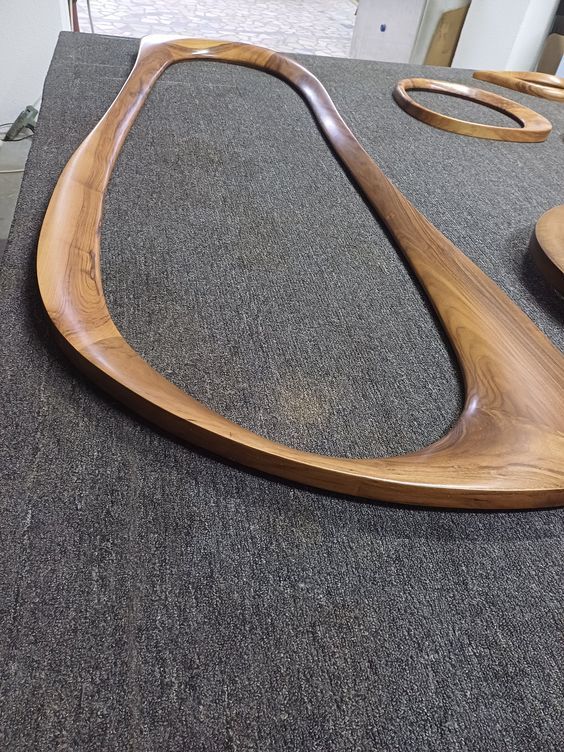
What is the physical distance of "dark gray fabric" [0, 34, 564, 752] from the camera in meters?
0.47

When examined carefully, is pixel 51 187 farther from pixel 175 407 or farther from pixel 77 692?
pixel 77 692

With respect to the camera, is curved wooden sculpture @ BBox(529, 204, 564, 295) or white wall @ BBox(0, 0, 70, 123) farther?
white wall @ BBox(0, 0, 70, 123)

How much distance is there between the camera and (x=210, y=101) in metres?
1.48

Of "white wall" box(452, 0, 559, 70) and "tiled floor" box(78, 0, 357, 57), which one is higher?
"white wall" box(452, 0, 559, 70)

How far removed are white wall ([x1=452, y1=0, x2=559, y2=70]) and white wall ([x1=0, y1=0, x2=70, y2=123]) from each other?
183cm

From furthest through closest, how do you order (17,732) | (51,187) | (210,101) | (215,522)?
(210,101) < (51,187) < (215,522) < (17,732)

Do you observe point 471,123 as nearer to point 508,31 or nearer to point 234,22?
point 508,31

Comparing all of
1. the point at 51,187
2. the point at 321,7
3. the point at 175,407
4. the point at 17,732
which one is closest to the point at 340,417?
the point at 175,407

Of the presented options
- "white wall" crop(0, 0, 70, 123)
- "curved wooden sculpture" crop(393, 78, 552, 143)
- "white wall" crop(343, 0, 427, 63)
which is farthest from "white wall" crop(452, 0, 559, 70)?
"white wall" crop(0, 0, 70, 123)

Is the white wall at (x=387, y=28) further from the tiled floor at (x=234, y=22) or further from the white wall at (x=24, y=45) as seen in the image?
the white wall at (x=24, y=45)

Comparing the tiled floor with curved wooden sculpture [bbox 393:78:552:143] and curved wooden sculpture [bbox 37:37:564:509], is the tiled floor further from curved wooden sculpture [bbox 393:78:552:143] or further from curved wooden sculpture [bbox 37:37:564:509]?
curved wooden sculpture [bbox 37:37:564:509]

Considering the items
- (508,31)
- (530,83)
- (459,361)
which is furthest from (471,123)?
(508,31)

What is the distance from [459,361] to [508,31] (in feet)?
8.49

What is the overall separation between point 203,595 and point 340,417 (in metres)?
0.27
